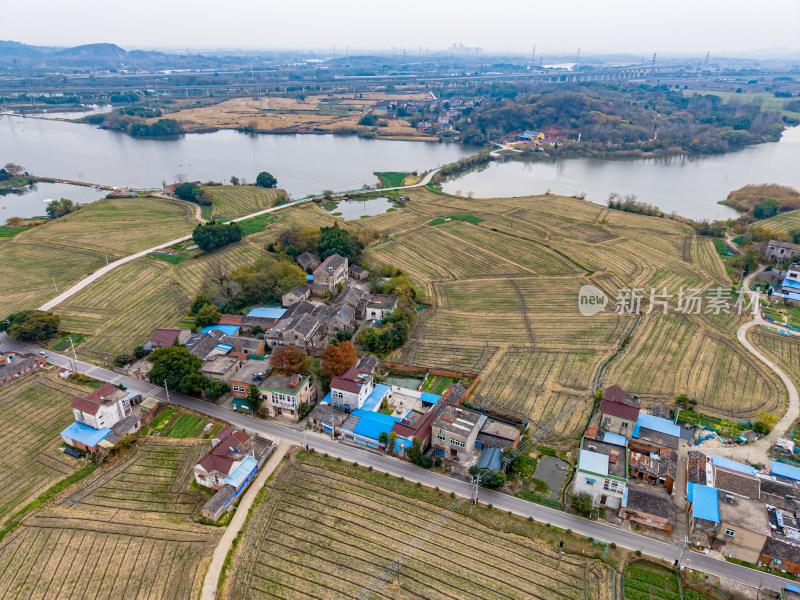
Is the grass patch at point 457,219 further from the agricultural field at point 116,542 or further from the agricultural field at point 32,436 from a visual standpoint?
the agricultural field at point 116,542

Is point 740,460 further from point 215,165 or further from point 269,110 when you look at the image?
point 269,110

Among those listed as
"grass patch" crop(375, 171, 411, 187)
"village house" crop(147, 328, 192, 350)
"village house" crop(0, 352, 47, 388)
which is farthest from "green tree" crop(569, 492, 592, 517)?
"grass patch" crop(375, 171, 411, 187)

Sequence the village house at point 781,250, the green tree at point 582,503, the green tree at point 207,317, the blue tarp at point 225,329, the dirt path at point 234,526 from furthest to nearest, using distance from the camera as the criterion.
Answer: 1. the village house at point 781,250
2. the green tree at point 207,317
3. the blue tarp at point 225,329
4. the green tree at point 582,503
5. the dirt path at point 234,526

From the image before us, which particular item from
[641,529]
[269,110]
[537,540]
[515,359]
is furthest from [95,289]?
[269,110]

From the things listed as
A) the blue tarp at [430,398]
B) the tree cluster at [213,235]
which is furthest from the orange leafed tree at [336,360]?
the tree cluster at [213,235]

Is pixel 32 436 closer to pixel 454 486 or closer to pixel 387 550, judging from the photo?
pixel 387 550
